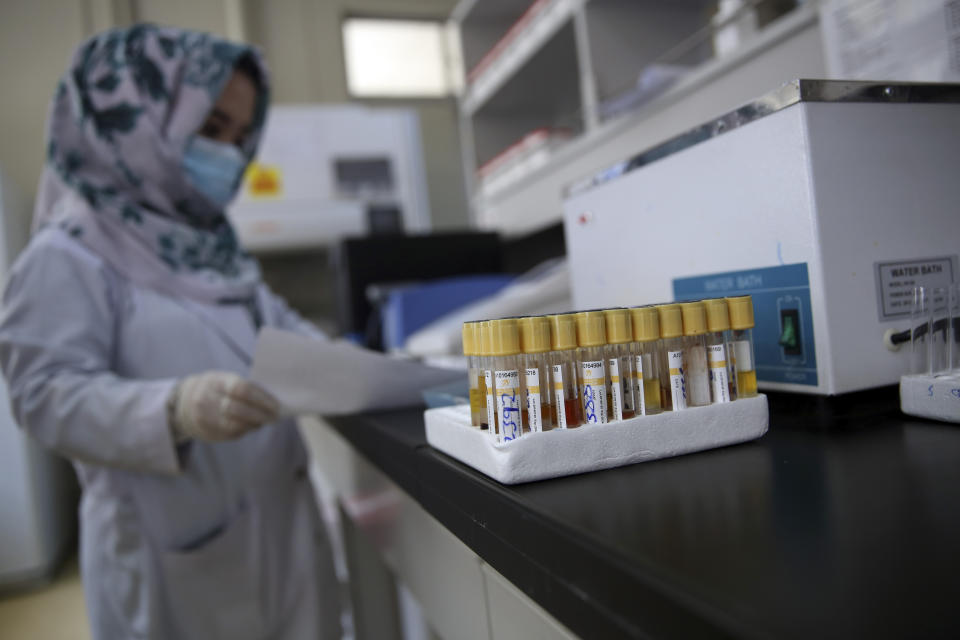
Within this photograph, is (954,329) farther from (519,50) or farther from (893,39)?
(519,50)

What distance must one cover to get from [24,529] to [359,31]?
3.17 meters

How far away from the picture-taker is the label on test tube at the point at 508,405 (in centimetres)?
42

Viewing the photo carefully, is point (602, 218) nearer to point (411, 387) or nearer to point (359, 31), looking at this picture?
point (411, 387)

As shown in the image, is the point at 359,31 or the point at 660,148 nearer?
the point at 660,148

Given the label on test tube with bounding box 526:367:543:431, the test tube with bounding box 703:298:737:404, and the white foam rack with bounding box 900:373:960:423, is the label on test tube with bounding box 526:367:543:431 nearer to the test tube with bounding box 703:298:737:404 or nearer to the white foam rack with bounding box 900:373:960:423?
the test tube with bounding box 703:298:737:404

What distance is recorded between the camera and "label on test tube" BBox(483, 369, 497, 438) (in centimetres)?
44

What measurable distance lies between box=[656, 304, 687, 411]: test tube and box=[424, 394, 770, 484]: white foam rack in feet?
0.04

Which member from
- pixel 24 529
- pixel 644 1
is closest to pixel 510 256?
pixel 644 1

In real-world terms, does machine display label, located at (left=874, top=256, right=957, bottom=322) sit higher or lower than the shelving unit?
lower

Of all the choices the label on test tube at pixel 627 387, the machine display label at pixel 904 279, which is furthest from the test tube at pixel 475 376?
the machine display label at pixel 904 279

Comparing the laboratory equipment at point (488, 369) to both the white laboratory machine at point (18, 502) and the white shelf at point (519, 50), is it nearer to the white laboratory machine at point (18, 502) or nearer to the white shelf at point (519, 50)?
the white shelf at point (519, 50)

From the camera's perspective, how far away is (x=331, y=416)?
92 centimetres

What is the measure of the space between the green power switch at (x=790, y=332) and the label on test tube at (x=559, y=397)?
25 centimetres

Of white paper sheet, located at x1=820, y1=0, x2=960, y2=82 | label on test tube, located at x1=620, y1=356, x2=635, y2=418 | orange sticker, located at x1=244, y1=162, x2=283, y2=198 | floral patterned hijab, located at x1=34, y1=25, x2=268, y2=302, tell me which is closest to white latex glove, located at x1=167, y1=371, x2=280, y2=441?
floral patterned hijab, located at x1=34, y1=25, x2=268, y2=302
